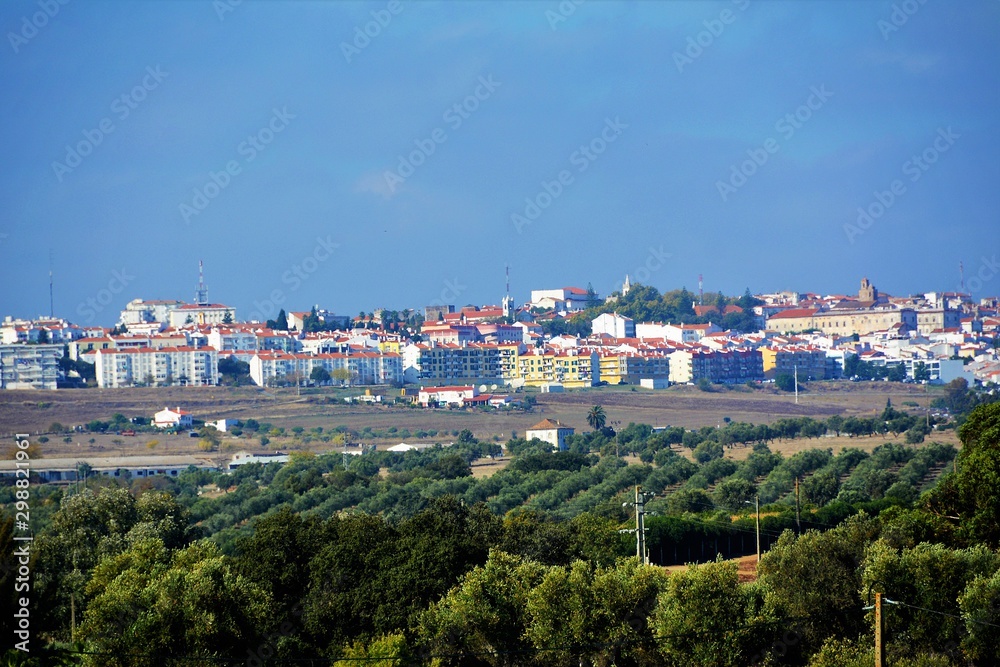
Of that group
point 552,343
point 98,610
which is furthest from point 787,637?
point 552,343

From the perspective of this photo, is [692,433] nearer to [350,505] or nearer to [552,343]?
[350,505]

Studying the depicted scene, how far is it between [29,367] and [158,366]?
8.43 metres

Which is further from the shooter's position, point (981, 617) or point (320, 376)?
point (320, 376)

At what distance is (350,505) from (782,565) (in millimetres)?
20477

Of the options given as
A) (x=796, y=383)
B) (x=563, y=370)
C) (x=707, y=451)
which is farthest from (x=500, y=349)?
(x=707, y=451)

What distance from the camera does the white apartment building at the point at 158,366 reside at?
94938mm

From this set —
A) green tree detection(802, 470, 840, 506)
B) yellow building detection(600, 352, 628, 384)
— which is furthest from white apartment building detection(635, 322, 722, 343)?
green tree detection(802, 470, 840, 506)

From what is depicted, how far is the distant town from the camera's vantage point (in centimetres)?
9488

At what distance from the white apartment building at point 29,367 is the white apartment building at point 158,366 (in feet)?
10.2

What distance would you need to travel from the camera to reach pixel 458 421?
75.2 meters

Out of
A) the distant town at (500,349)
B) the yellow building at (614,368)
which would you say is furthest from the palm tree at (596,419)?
the yellow building at (614,368)

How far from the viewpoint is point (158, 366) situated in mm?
95812

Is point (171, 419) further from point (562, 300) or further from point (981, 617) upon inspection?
point (562, 300)

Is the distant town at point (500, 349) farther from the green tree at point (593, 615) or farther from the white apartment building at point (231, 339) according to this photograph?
the green tree at point (593, 615)
